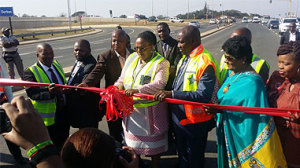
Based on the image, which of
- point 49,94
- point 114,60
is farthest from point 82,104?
point 114,60

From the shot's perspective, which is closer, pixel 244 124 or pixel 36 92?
pixel 244 124

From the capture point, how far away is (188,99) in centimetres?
254

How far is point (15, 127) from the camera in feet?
3.37

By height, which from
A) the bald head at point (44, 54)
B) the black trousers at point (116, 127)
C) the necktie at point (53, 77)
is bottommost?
the black trousers at point (116, 127)

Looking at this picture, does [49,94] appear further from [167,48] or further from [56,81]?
[167,48]

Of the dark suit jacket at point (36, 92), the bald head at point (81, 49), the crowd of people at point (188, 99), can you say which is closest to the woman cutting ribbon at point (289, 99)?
the crowd of people at point (188, 99)

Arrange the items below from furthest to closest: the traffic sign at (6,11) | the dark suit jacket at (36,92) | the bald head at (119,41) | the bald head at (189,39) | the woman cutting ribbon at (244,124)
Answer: the traffic sign at (6,11) < the bald head at (119,41) < the dark suit jacket at (36,92) < the bald head at (189,39) < the woman cutting ribbon at (244,124)

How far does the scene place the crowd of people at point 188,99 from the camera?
2191 millimetres

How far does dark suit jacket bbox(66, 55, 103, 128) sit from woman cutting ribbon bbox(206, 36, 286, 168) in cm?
168

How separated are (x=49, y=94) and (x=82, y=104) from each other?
0.44 meters

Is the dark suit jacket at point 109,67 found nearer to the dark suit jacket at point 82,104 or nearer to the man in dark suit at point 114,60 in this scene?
the man in dark suit at point 114,60

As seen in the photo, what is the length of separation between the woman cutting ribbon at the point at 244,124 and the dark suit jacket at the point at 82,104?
168 cm

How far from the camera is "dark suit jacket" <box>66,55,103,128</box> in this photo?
3.40 metres

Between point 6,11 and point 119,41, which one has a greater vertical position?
point 6,11
